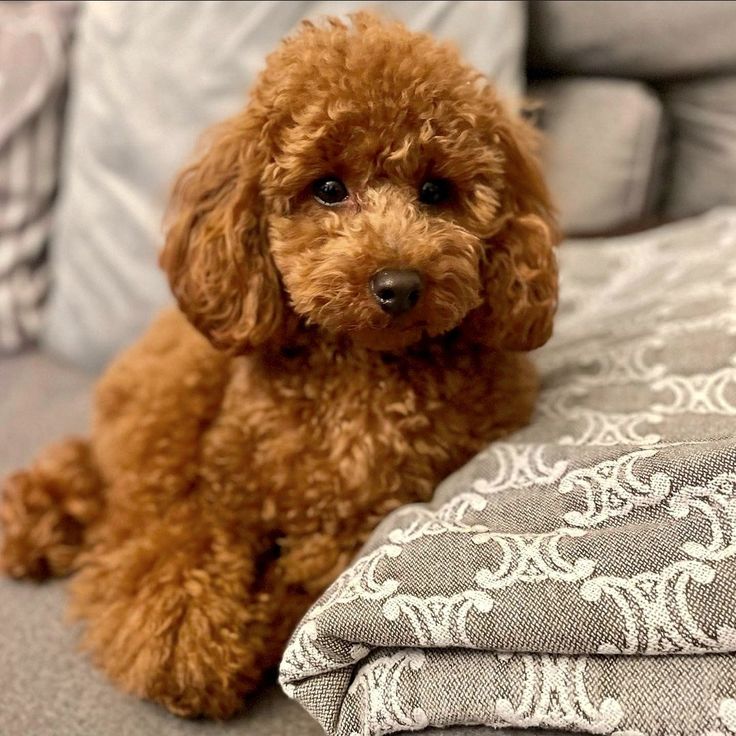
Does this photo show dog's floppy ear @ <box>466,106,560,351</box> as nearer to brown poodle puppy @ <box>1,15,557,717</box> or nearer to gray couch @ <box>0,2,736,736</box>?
brown poodle puppy @ <box>1,15,557,717</box>

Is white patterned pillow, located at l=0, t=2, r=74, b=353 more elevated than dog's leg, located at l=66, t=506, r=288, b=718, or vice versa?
white patterned pillow, located at l=0, t=2, r=74, b=353

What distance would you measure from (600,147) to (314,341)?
31.4 inches

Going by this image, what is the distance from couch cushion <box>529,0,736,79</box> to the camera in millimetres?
1312

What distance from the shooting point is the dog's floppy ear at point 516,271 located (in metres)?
0.86

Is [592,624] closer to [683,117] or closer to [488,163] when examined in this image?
[488,163]

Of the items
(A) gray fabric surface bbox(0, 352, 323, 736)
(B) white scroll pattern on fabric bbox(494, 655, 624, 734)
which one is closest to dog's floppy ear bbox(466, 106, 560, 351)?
(B) white scroll pattern on fabric bbox(494, 655, 624, 734)

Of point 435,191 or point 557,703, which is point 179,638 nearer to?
point 557,703

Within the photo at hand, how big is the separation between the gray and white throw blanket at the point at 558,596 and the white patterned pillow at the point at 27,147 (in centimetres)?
106

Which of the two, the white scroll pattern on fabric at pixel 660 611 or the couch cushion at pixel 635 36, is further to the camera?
the couch cushion at pixel 635 36

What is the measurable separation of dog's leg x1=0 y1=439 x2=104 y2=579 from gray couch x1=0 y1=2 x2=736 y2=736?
201mm

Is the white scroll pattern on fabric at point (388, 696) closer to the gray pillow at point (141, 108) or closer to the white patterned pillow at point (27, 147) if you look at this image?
the gray pillow at point (141, 108)

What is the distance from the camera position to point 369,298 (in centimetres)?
76

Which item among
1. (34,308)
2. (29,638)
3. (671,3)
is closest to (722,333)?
(671,3)

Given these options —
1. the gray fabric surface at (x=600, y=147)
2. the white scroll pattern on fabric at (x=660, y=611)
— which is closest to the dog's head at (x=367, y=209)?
the white scroll pattern on fabric at (x=660, y=611)
